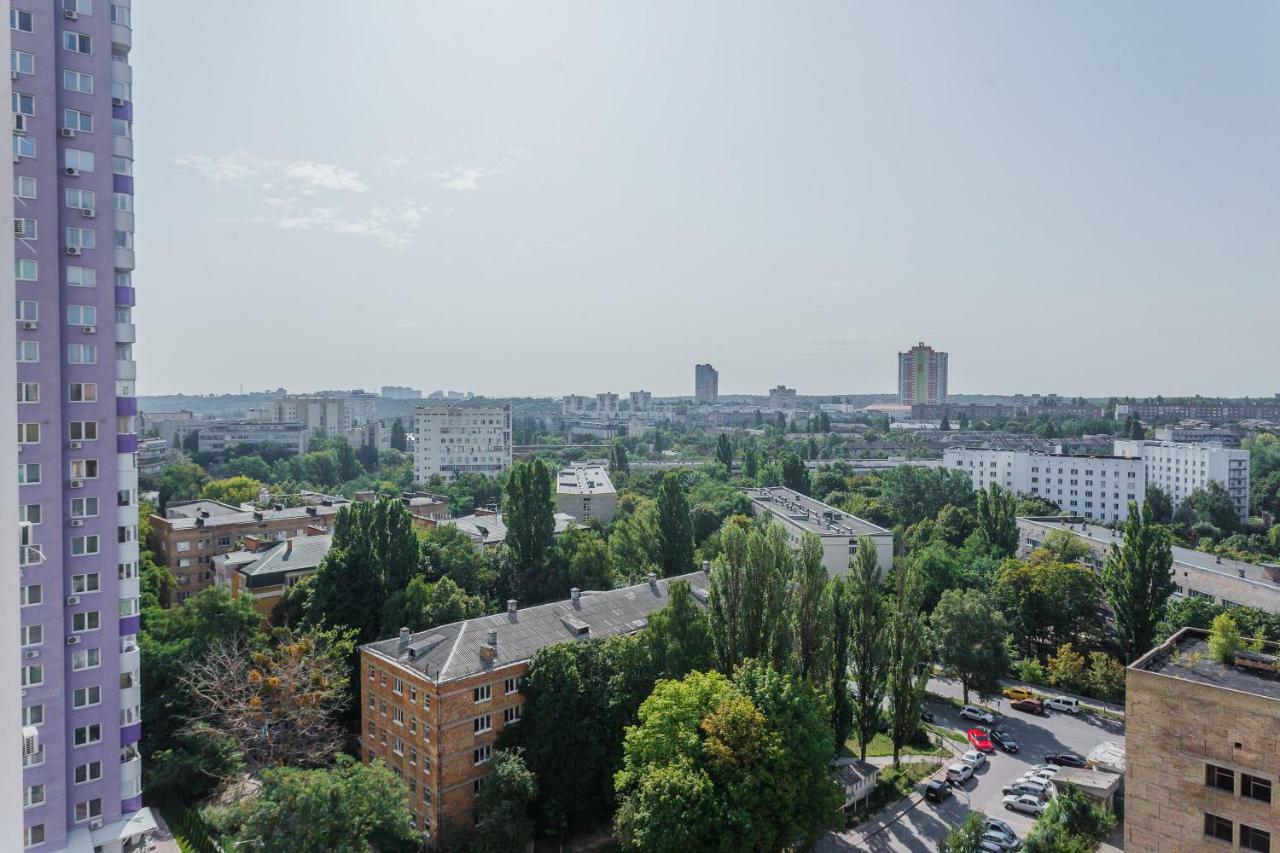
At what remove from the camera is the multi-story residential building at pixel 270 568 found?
23609 millimetres

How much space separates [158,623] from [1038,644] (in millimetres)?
25803

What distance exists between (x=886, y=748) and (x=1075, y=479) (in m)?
36.1

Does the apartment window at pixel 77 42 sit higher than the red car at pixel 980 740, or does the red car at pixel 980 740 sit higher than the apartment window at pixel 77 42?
the apartment window at pixel 77 42

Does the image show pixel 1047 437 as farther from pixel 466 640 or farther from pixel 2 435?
pixel 2 435

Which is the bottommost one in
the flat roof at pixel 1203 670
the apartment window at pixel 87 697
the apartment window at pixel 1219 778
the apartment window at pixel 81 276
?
the apartment window at pixel 87 697

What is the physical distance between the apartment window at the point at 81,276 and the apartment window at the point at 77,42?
2.19 metres

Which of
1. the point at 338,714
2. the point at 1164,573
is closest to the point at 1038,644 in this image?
the point at 1164,573

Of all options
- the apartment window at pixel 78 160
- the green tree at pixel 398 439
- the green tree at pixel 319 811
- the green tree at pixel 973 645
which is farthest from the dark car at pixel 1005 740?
the green tree at pixel 398 439

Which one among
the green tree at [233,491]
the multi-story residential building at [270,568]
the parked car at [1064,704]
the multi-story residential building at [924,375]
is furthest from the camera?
the multi-story residential building at [924,375]

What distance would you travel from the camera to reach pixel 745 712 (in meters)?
12.9

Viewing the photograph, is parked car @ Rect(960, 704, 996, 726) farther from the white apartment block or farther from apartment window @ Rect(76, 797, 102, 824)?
the white apartment block

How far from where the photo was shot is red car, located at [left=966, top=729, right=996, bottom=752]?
19203 mm

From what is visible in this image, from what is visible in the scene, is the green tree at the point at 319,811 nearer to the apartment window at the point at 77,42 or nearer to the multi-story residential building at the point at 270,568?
the multi-story residential building at the point at 270,568

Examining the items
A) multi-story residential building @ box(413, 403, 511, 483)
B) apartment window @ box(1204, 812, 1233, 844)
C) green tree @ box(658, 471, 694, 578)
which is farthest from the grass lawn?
multi-story residential building @ box(413, 403, 511, 483)
